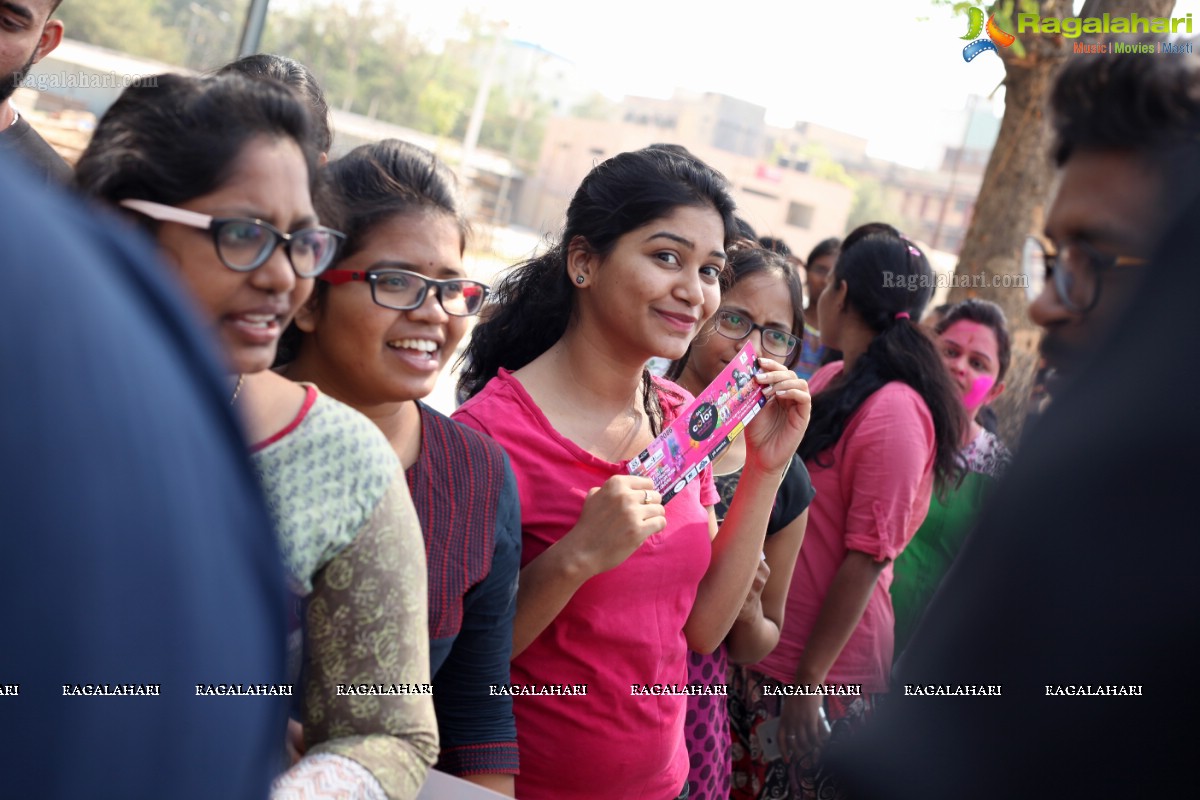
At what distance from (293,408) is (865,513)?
6.81 feet

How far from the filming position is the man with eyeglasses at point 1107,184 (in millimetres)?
958

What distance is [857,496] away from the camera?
3.02 m

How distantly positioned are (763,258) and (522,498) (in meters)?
1.28

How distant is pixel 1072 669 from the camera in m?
0.90

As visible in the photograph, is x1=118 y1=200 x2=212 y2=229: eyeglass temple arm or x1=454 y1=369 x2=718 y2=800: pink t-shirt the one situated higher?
x1=118 y1=200 x2=212 y2=229: eyeglass temple arm

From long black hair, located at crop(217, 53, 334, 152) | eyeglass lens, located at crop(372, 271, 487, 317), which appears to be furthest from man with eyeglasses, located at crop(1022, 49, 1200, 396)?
long black hair, located at crop(217, 53, 334, 152)

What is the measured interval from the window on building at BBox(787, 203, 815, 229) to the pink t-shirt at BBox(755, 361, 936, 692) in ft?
155

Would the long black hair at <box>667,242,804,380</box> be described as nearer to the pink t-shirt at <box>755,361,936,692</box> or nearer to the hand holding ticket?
the pink t-shirt at <box>755,361,936,692</box>

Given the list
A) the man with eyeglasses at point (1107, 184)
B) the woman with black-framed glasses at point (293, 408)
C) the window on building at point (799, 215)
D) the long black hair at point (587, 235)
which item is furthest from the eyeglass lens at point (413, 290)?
the window on building at point (799, 215)

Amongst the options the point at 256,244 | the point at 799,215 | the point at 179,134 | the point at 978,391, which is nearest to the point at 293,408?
the point at 256,244

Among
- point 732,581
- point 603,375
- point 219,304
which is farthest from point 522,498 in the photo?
point 219,304

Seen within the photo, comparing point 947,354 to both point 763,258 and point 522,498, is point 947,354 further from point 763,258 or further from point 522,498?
point 522,498

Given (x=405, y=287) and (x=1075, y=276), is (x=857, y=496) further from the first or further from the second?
(x=1075, y=276)

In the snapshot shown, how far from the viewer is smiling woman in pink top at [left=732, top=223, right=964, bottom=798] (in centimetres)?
295
